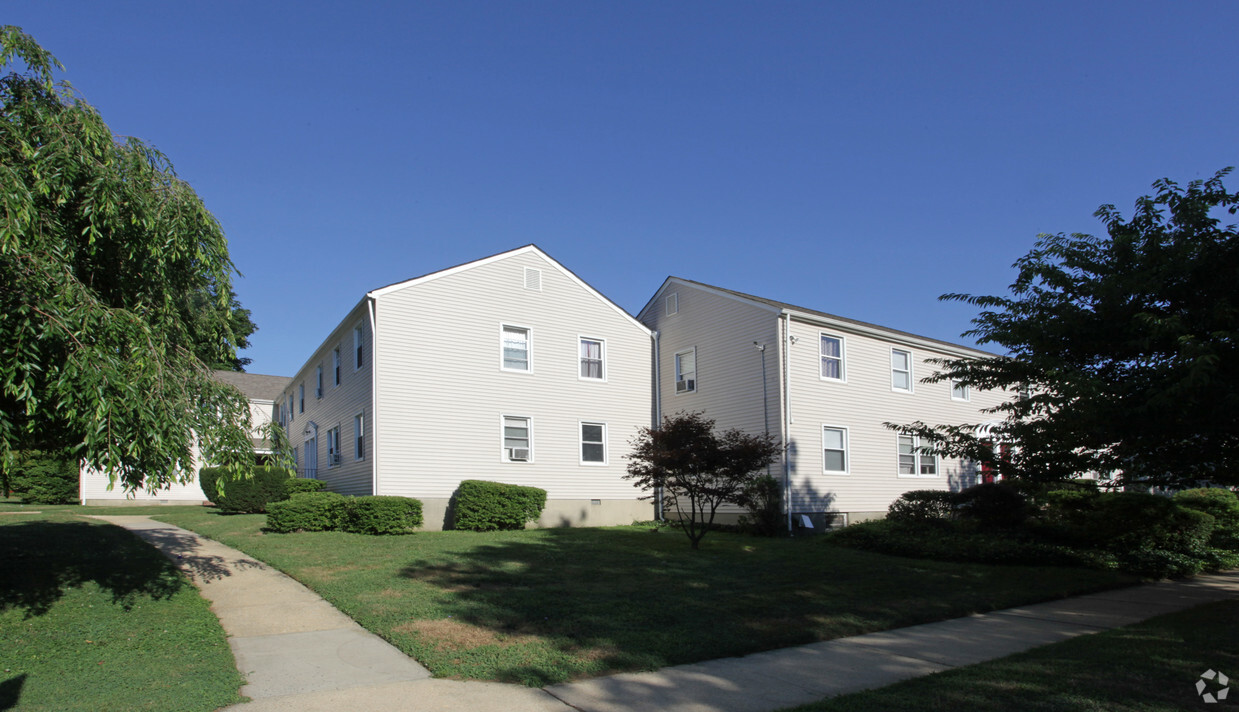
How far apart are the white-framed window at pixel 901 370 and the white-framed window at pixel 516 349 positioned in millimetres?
10887

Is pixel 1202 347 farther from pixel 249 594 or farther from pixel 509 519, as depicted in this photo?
pixel 509 519

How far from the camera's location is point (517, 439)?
2027cm

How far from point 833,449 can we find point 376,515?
39.5ft

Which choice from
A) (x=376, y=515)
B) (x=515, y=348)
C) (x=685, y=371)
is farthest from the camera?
(x=685, y=371)

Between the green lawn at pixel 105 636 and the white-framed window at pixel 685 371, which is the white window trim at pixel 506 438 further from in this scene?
the green lawn at pixel 105 636

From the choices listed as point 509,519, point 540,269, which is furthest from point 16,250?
point 540,269

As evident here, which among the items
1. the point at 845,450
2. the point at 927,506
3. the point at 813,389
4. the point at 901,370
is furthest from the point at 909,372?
the point at 927,506

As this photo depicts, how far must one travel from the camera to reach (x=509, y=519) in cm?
1814

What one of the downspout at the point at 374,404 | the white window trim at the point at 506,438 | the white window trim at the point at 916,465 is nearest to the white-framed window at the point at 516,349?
the white window trim at the point at 506,438

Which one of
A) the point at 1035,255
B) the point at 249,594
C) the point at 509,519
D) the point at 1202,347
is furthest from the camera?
the point at 509,519

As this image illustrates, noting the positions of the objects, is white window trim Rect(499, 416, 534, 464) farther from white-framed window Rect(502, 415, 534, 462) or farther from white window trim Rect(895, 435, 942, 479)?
white window trim Rect(895, 435, 942, 479)

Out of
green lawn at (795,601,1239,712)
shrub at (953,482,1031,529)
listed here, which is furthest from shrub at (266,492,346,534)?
shrub at (953,482,1031,529)

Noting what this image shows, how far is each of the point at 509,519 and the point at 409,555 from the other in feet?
18.7

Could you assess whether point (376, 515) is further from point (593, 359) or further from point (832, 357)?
point (832, 357)
